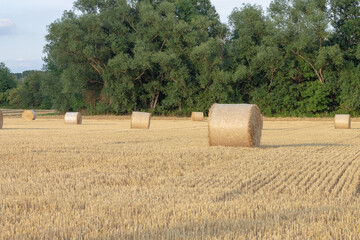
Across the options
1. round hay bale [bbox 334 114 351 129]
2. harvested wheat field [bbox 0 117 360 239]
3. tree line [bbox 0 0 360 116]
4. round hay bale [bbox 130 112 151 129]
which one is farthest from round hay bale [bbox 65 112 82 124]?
harvested wheat field [bbox 0 117 360 239]

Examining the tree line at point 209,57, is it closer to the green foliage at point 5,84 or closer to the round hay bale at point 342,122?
the round hay bale at point 342,122

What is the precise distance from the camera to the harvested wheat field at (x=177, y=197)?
3729mm

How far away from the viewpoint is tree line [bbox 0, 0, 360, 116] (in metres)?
39.7

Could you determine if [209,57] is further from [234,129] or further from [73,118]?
[234,129]

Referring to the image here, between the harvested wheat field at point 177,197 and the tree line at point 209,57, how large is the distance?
105ft

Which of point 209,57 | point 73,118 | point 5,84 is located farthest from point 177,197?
point 5,84

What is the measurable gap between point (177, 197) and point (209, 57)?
3650 centimetres

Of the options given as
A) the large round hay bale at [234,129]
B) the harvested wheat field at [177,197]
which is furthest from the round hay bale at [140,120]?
the harvested wheat field at [177,197]

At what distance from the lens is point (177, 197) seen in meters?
5.05

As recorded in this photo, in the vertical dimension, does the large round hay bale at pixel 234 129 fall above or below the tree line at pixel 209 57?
below

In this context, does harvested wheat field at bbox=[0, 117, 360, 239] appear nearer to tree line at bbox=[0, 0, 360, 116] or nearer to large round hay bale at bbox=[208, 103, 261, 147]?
large round hay bale at bbox=[208, 103, 261, 147]

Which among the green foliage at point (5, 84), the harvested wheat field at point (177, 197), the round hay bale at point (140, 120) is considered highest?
the green foliage at point (5, 84)

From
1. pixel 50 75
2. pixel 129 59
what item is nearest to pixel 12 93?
pixel 50 75

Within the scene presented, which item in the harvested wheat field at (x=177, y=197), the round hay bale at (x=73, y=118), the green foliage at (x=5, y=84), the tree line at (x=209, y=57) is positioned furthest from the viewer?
the green foliage at (x=5, y=84)
